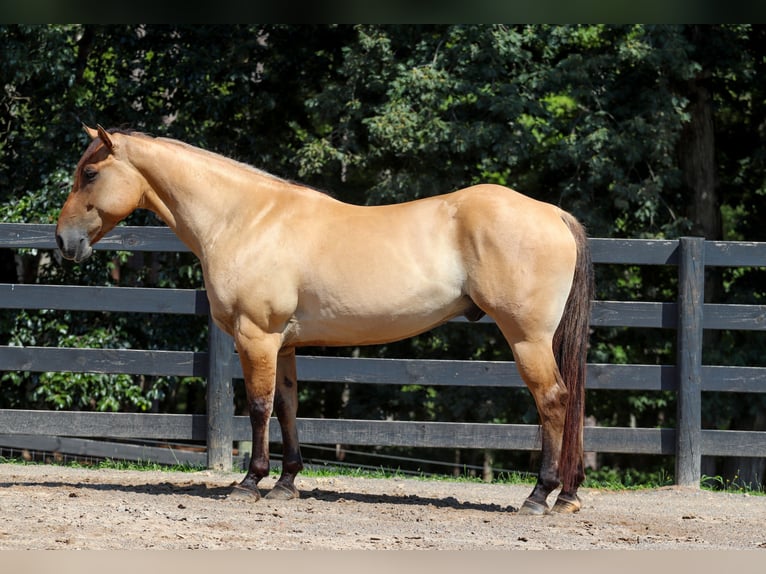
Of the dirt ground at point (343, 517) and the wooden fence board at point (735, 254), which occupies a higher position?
the wooden fence board at point (735, 254)

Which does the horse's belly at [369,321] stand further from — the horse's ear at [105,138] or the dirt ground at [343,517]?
the horse's ear at [105,138]

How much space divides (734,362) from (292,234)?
708 centimetres

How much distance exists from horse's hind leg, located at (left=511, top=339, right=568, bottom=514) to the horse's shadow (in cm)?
33

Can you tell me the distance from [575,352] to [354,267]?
125 centimetres

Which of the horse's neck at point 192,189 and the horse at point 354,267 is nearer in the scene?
the horse at point 354,267

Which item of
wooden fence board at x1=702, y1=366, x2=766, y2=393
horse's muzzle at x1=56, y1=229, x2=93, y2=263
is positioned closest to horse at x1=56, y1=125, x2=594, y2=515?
horse's muzzle at x1=56, y1=229, x2=93, y2=263

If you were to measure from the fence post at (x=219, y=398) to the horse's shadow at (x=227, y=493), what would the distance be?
2.26 ft

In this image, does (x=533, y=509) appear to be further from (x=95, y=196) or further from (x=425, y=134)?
(x=425, y=134)

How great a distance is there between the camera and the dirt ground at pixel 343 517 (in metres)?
3.69

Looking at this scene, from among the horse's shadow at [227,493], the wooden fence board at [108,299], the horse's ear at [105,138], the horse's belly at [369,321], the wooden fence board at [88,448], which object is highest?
the horse's ear at [105,138]

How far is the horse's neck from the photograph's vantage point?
5020 millimetres

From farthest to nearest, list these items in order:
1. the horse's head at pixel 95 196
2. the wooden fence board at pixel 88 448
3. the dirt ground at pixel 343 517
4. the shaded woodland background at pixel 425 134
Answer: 1. the shaded woodland background at pixel 425 134
2. the wooden fence board at pixel 88 448
3. the horse's head at pixel 95 196
4. the dirt ground at pixel 343 517

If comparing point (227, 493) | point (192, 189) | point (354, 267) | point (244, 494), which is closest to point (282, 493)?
point (244, 494)

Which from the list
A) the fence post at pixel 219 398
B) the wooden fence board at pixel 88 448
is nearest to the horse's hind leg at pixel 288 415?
the fence post at pixel 219 398
